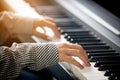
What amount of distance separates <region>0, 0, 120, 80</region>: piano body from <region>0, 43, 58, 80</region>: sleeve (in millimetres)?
94

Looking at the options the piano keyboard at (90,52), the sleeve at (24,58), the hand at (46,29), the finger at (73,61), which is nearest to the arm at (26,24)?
the hand at (46,29)

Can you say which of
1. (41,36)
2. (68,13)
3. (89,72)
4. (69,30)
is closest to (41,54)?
(89,72)

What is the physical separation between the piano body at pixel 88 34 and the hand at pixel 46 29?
0.17ft

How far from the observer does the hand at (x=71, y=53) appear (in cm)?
153

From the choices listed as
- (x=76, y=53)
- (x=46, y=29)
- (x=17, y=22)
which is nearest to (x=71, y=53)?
(x=76, y=53)

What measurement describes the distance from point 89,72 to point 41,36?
627 mm

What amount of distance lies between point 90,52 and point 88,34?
33 cm

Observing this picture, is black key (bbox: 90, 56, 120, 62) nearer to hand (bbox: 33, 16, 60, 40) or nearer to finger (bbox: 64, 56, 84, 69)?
finger (bbox: 64, 56, 84, 69)

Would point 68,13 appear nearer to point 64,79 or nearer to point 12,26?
point 12,26

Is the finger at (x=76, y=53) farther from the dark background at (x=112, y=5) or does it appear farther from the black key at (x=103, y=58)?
the dark background at (x=112, y=5)

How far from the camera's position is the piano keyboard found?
1511 millimetres

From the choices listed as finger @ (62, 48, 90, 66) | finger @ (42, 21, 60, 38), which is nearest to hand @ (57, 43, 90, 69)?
finger @ (62, 48, 90, 66)

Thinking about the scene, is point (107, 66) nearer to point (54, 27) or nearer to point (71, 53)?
point (71, 53)

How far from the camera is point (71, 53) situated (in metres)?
1.56
